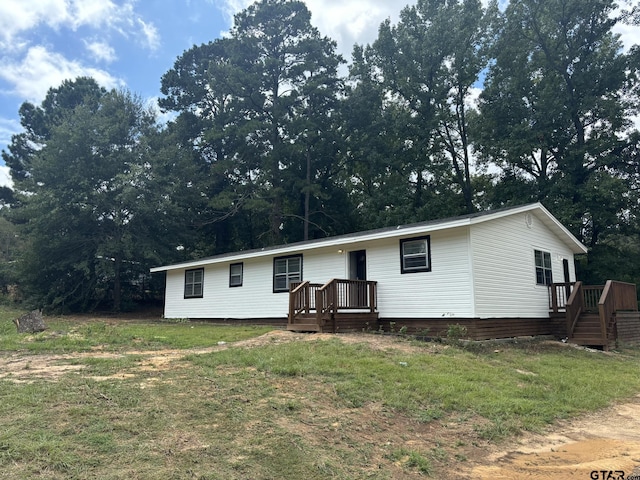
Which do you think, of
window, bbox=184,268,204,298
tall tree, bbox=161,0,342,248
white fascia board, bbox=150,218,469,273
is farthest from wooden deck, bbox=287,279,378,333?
tall tree, bbox=161,0,342,248

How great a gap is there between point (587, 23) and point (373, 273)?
64.6 feet

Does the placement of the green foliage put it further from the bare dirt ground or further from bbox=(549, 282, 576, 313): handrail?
the bare dirt ground

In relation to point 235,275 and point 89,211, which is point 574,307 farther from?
point 89,211

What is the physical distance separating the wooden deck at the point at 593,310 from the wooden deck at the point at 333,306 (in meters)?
5.67

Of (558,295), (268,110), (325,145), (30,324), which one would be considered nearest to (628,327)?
(558,295)

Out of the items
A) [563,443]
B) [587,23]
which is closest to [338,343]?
[563,443]

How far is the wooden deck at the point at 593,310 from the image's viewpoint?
40.9ft

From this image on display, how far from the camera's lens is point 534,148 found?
75.8 feet

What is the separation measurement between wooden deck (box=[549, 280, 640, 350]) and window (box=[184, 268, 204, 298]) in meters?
13.0

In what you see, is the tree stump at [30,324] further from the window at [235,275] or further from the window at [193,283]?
the window at [193,283]

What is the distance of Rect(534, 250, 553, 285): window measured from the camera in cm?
1436

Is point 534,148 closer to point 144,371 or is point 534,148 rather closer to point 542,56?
point 542,56

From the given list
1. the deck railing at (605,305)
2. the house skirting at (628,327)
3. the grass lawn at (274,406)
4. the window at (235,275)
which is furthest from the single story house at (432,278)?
the grass lawn at (274,406)

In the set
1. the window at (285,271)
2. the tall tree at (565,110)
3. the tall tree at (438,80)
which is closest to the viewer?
the window at (285,271)
